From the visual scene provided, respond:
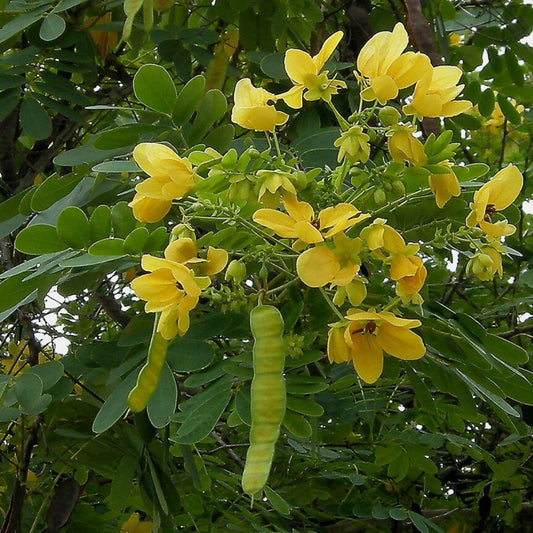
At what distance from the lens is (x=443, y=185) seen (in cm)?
79

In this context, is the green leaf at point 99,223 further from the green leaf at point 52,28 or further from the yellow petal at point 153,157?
the green leaf at point 52,28

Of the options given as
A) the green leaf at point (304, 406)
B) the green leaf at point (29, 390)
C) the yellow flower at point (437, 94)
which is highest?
the yellow flower at point (437, 94)

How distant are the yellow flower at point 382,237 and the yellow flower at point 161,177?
18 centimetres

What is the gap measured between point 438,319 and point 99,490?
1.05m

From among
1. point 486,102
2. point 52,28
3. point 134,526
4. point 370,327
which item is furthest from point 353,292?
point 486,102

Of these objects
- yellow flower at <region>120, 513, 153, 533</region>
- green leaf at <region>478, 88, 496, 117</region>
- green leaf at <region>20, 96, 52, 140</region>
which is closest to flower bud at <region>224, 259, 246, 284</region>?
green leaf at <region>20, 96, 52, 140</region>

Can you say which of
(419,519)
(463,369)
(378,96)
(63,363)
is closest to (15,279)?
(63,363)

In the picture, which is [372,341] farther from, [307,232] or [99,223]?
[99,223]

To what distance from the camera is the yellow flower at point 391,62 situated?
80cm

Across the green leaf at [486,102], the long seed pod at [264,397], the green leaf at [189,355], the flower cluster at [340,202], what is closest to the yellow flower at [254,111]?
the flower cluster at [340,202]

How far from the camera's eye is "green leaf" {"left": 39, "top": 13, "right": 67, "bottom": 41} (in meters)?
1.22

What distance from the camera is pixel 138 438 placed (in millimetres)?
1232

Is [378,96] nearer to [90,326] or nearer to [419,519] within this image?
[419,519]

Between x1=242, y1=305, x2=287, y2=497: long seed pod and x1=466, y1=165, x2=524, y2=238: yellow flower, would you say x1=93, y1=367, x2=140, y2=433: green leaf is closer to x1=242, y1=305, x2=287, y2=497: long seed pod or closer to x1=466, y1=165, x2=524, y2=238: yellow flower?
x1=242, y1=305, x2=287, y2=497: long seed pod
